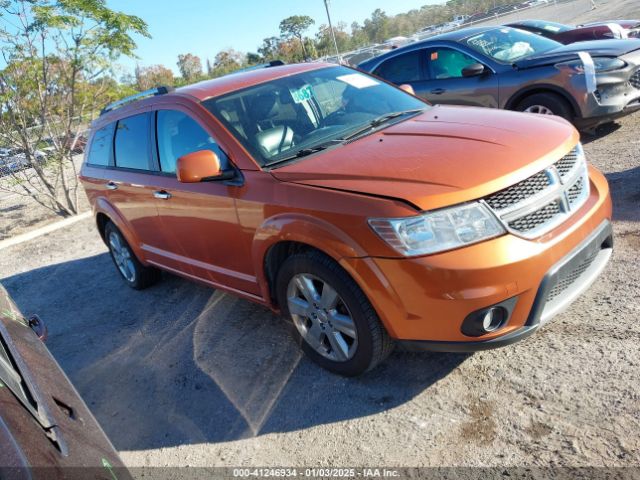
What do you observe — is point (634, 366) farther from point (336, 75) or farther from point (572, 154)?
point (336, 75)

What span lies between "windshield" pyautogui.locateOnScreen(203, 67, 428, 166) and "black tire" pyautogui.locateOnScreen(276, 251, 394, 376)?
26.9 inches

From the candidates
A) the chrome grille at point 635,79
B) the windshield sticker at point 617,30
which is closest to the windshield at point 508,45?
the chrome grille at point 635,79

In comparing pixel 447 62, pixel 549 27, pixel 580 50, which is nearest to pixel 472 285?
pixel 580 50

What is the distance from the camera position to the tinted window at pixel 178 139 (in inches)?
137

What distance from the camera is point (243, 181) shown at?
322 cm

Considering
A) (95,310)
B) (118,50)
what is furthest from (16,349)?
(118,50)

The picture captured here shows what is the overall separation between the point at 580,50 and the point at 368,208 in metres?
5.45

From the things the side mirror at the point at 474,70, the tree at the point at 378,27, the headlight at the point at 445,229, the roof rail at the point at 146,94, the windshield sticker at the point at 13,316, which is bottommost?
the headlight at the point at 445,229

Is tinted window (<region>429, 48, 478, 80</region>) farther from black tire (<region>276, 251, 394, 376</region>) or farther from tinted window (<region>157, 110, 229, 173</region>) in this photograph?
black tire (<region>276, 251, 394, 376</region>)

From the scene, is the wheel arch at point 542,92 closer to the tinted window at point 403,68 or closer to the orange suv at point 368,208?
the tinted window at point 403,68

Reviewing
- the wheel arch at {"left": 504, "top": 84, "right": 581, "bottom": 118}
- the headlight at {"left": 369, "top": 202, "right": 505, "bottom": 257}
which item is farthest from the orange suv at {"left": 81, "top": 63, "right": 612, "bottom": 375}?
the wheel arch at {"left": 504, "top": 84, "right": 581, "bottom": 118}

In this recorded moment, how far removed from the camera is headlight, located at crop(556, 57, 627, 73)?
244 inches

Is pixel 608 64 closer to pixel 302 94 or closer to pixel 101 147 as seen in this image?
pixel 302 94

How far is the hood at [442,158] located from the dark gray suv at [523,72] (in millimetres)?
3458
